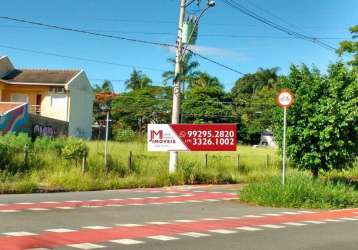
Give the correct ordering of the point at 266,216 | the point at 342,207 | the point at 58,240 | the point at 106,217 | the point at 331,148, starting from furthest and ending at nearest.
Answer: the point at 331,148
the point at 342,207
the point at 266,216
the point at 106,217
the point at 58,240

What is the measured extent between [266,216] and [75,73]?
42944mm

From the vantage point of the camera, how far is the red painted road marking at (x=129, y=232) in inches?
371

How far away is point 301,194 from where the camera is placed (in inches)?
680

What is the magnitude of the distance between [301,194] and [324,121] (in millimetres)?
2886

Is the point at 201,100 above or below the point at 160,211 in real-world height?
above

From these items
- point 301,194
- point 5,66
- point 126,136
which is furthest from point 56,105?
point 301,194

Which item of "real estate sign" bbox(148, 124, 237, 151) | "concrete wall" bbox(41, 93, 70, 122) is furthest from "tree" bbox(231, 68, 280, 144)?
"real estate sign" bbox(148, 124, 237, 151)

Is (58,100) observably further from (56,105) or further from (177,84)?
(177,84)

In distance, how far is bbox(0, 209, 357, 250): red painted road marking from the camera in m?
9.42

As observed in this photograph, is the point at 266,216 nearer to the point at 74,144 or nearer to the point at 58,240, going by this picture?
the point at 58,240

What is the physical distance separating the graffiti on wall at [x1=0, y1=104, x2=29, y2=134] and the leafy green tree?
3989cm

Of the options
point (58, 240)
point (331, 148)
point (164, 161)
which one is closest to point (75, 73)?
point (164, 161)

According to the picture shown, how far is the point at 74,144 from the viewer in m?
25.4

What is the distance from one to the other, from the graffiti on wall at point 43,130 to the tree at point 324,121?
26036 mm
